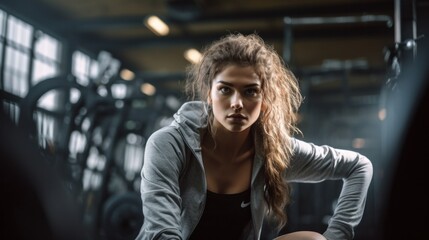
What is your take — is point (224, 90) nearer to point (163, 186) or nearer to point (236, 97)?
point (236, 97)

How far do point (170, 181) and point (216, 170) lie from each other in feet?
1.04

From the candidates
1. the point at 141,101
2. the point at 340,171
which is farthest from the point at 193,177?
the point at 141,101

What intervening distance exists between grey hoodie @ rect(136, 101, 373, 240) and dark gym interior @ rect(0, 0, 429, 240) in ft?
0.61

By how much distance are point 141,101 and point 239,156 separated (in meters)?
4.44

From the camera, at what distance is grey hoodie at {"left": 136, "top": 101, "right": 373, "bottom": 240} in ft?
5.16

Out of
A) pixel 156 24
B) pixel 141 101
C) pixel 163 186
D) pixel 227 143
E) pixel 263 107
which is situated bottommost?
pixel 163 186

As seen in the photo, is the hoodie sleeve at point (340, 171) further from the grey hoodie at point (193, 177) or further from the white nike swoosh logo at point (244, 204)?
the white nike swoosh logo at point (244, 204)

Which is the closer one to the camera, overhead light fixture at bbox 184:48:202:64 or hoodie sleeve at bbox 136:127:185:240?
hoodie sleeve at bbox 136:127:185:240

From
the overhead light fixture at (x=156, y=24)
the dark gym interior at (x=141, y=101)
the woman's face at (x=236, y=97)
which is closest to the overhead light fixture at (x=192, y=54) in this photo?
the dark gym interior at (x=141, y=101)

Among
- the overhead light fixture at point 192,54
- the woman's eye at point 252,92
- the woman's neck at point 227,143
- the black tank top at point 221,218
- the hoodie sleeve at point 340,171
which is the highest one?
the overhead light fixture at point 192,54

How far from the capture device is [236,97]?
178 cm

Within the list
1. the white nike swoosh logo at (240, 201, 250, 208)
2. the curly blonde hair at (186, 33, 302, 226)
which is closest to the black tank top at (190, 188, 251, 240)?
the white nike swoosh logo at (240, 201, 250, 208)

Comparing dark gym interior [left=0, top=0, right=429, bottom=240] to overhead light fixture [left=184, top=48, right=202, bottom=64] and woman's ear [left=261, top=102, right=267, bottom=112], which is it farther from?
woman's ear [left=261, top=102, right=267, bottom=112]

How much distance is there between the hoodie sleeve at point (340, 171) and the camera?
6.36 feet
